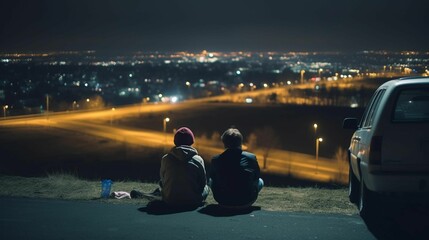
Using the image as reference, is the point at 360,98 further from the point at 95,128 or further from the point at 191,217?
the point at 191,217

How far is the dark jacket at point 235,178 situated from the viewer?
7.69 metres

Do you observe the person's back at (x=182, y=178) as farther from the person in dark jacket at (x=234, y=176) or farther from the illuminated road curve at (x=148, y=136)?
the illuminated road curve at (x=148, y=136)

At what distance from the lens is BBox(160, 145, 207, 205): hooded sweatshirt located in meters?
7.80

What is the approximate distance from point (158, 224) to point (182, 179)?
109cm

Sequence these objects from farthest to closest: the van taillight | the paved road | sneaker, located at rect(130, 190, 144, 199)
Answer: sneaker, located at rect(130, 190, 144, 199) → the van taillight → the paved road

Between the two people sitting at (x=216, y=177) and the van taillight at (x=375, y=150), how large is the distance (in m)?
1.90

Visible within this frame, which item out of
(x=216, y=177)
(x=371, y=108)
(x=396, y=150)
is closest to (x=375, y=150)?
(x=396, y=150)

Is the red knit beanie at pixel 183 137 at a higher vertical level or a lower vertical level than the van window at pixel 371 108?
lower

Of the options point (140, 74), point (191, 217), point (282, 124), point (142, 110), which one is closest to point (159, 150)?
point (282, 124)

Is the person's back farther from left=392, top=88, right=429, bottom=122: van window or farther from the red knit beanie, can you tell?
left=392, top=88, right=429, bottom=122: van window

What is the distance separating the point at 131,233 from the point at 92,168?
1173 inches

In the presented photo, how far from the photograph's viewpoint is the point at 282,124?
60.9 m

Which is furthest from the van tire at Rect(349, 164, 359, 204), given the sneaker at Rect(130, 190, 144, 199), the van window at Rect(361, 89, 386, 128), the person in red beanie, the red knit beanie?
the sneaker at Rect(130, 190, 144, 199)

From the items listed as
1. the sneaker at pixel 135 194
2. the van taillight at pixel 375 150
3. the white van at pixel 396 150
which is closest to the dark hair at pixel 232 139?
the sneaker at pixel 135 194
